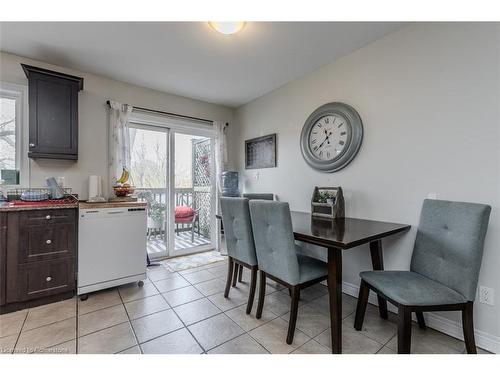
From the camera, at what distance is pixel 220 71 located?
8.61 ft

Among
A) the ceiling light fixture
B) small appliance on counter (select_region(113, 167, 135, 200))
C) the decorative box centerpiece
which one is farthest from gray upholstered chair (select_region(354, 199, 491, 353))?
small appliance on counter (select_region(113, 167, 135, 200))

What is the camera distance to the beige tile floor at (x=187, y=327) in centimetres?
148

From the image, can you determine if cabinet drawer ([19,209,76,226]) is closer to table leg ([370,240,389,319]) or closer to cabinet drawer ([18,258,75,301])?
cabinet drawer ([18,258,75,301])

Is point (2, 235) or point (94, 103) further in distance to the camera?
point (94, 103)

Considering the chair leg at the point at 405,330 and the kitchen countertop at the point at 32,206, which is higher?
the kitchen countertop at the point at 32,206

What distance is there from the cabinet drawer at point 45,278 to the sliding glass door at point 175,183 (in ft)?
3.93

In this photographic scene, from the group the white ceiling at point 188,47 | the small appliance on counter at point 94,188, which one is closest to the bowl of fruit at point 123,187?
the small appliance on counter at point 94,188

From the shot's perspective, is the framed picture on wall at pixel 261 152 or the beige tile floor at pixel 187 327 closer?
the beige tile floor at pixel 187 327

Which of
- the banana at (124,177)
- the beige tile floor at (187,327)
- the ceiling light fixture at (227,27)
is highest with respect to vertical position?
the ceiling light fixture at (227,27)

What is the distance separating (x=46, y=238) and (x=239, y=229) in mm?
1785

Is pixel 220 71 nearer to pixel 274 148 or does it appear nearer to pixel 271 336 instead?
pixel 274 148

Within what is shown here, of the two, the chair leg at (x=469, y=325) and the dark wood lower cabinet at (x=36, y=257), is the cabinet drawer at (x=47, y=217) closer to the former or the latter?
the dark wood lower cabinet at (x=36, y=257)
